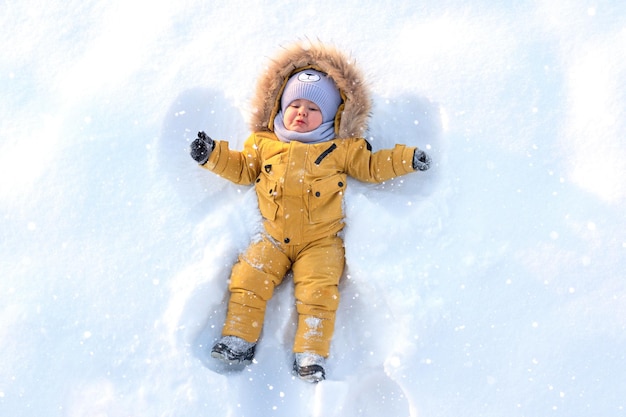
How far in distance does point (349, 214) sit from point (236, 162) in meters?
0.53

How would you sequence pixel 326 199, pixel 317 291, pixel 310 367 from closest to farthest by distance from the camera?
pixel 310 367
pixel 317 291
pixel 326 199

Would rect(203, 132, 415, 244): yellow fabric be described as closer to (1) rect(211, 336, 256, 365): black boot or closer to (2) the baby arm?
(2) the baby arm

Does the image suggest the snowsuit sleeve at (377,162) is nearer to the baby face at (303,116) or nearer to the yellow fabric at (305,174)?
the yellow fabric at (305,174)

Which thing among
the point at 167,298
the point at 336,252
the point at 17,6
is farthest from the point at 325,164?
the point at 17,6

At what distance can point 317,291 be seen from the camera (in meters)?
2.26

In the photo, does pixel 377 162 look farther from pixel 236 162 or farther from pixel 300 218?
pixel 236 162

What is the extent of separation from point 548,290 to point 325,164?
1013 mm

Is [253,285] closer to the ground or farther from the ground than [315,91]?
closer to the ground

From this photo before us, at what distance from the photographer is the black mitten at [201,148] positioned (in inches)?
91.5

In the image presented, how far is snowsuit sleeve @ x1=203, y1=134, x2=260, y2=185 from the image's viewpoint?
2.39m

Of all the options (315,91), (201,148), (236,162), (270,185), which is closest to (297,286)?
(270,185)

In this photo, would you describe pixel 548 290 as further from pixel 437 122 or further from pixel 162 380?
pixel 162 380

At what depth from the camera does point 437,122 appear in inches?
101

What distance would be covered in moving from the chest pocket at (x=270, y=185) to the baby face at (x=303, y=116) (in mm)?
157
